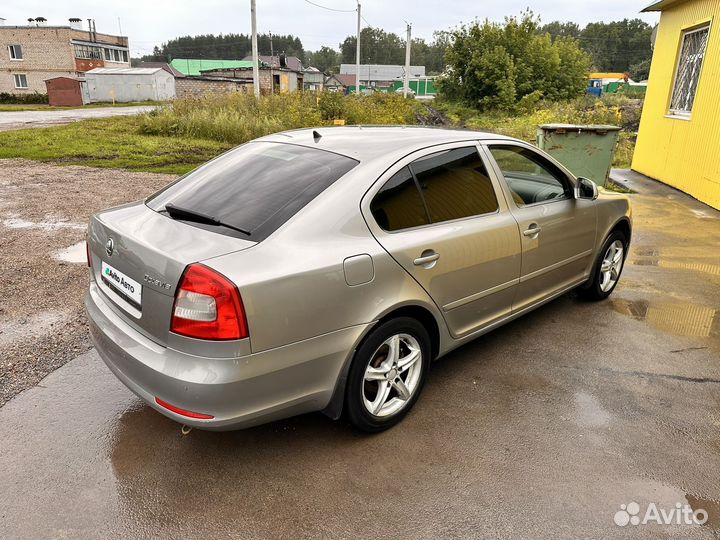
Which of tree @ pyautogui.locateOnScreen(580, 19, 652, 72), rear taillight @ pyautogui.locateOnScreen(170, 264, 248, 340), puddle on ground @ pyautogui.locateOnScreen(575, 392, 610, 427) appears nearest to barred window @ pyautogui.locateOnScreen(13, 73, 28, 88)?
rear taillight @ pyautogui.locateOnScreen(170, 264, 248, 340)

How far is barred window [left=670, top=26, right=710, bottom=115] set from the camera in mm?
9875

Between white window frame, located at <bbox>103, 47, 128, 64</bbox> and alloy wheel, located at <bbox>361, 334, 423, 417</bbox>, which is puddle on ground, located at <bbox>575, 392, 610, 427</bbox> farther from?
white window frame, located at <bbox>103, 47, 128, 64</bbox>

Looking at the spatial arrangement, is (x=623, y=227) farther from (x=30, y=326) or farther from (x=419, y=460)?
(x=30, y=326)

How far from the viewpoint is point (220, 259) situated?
2283mm

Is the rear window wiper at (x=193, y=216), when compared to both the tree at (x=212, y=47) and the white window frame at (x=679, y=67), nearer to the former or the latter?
the white window frame at (x=679, y=67)

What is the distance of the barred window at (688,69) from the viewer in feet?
32.4

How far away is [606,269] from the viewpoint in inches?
190

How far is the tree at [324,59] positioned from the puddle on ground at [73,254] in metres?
140

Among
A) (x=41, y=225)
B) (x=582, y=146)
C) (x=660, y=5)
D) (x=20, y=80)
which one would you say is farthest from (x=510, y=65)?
(x=20, y=80)

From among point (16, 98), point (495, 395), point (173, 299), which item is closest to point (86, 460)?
point (173, 299)

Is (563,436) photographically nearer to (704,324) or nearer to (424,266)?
(424,266)

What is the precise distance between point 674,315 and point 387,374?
10.5ft

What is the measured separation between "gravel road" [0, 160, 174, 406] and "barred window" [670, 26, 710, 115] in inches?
411

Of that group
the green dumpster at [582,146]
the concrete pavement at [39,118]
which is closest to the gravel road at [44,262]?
the green dumpster at [582,146]
